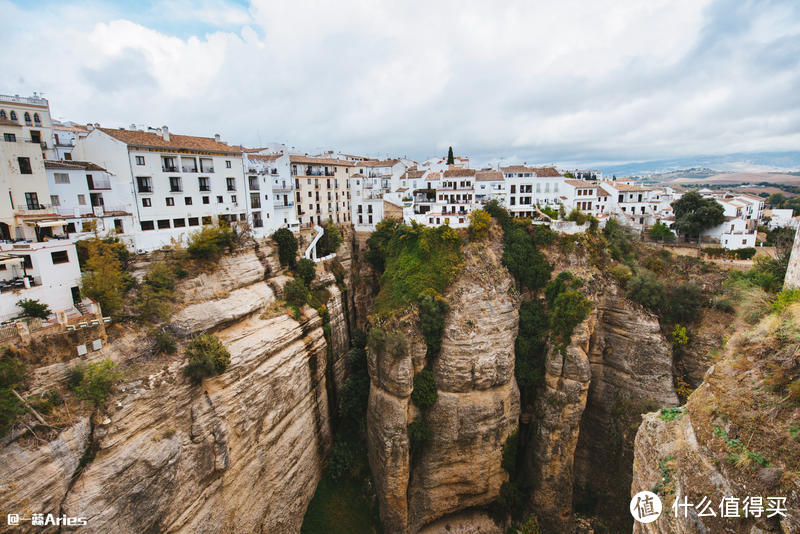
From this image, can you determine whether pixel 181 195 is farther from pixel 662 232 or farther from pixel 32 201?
pixel 662 232

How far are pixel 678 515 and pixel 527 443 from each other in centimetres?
1882

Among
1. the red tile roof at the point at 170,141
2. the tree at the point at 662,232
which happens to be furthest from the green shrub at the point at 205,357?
the tree at the point at 662,232

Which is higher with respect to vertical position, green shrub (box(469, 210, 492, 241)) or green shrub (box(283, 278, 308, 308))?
green shrub (box(469, 210, 492, 241))

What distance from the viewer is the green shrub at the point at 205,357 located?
1588 cm

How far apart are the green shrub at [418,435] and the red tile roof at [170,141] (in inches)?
942

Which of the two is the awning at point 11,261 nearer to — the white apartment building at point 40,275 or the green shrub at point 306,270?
the white apartment building at point 40,275

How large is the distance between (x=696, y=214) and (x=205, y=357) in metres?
41.5

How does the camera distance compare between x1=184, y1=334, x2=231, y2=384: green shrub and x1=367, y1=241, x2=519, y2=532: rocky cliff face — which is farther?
x1=367, y1=241, x2=519, y2=532: rocky cliff face

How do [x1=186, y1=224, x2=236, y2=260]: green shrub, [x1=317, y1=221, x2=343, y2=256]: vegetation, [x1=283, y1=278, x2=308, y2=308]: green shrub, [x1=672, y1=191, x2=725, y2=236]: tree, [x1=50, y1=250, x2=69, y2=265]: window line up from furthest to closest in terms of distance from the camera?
[x1=317, y1=221, x2=343, y2=256]: vegetation < [x1=672, y1=191, x2=725, y2=236]: tree < [x1=283, y1=278, x2=308, y2=308]: green shrub < [x1=186, y1=224, x2=236, y2=260]: green shrub < [x1=50, y1=250, x2=69, y2=265]: window

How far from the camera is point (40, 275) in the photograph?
1498 centimetres

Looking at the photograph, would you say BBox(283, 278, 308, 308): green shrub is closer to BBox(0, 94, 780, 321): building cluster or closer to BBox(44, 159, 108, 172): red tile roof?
BBox(0, 94, 780, 321): building cluster

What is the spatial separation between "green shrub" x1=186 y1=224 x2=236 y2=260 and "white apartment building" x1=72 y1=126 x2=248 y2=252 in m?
1.13

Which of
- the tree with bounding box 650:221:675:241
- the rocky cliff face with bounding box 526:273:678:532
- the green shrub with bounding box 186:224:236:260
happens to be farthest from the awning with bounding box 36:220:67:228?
the tree with bounding box 650:221:675:241

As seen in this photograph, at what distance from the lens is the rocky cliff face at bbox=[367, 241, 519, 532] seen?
72.5ft
